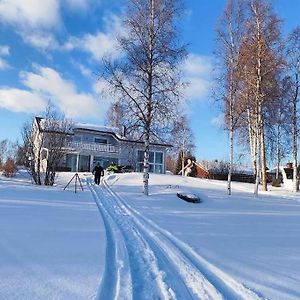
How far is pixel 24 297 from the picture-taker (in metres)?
4.03

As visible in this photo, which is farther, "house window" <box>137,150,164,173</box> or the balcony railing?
"house window" <box>137,150,164,173</box>

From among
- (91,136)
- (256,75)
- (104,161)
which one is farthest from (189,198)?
(91,136)

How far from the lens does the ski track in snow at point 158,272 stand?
4.56 metres

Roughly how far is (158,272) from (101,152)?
38.4 metres

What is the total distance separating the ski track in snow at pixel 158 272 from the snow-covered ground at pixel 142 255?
0.01m

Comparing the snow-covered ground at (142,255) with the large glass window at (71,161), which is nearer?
the snow-covered ground at (142,255)

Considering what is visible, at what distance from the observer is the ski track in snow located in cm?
456

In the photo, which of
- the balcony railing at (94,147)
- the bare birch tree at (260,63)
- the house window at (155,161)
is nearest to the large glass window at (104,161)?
the balcony railing at (94,147)

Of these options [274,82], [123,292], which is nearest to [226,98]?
[274,82]

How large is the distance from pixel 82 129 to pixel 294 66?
2596 centimetres

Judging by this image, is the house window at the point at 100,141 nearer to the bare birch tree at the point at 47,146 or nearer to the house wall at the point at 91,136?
the house wall at the point at 91,136

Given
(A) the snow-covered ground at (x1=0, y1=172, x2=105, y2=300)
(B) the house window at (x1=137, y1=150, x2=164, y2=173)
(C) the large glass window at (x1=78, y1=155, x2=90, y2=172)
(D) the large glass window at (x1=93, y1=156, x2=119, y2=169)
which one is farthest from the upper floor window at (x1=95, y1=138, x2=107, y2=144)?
(A) the snow-covered ground at (x1=0, y1=172, x2=105, y2=300)

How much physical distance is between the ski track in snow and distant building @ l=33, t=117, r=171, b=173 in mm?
33425

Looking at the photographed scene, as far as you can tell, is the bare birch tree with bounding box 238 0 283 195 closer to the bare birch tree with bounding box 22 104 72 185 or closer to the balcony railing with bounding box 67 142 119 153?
the bare birch tree with bounding box 22 104 72 185
